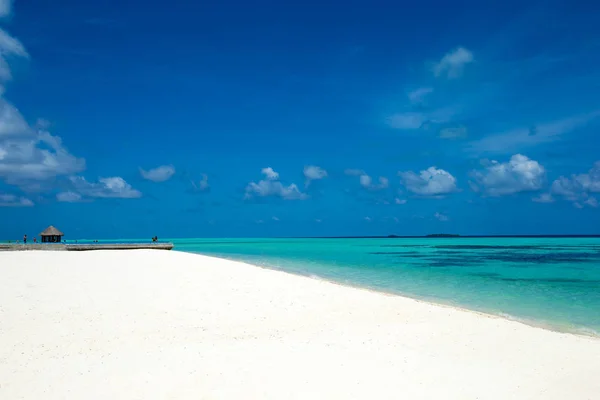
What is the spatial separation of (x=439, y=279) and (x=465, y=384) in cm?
2007

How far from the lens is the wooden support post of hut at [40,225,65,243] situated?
53.3 meters

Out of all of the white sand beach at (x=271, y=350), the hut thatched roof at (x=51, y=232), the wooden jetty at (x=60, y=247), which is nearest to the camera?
the white sand beach at (x=271, y=350)

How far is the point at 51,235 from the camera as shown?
5356 centimetres

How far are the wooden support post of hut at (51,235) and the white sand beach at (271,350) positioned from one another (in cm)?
4466

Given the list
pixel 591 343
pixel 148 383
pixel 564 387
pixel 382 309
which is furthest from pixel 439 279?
pixel 148 383

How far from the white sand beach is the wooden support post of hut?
44664 millimetres

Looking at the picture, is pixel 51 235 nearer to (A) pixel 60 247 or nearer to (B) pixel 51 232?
(B) pixel 51 232

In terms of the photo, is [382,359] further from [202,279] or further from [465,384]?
[202,279]

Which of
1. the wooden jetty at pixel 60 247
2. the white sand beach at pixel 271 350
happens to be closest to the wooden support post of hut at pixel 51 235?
the wooden jetty at pixel 60 247

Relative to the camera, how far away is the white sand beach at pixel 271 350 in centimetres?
662

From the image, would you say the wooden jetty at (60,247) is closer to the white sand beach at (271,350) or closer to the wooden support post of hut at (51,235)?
the wooden support post of hut at (51,235)

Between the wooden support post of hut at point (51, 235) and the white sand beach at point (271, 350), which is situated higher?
the wooden support post of hut at point (51, 235)

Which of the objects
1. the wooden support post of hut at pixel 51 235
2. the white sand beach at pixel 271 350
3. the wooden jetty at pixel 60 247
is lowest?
the white sand beach at pixel 271 350

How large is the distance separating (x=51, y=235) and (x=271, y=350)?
5518 centimetres
